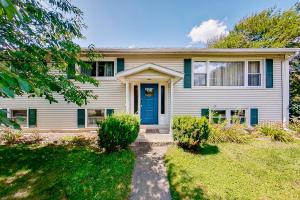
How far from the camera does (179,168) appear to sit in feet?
15.1

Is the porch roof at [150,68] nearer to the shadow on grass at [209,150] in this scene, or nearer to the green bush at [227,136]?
the green bush at [227,136]

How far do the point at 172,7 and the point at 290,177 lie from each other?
9.95 m

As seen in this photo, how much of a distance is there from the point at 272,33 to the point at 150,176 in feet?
69.7

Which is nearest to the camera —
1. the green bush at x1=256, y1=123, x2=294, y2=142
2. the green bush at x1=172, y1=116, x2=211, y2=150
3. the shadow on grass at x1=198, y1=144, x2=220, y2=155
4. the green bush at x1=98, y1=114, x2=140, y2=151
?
the green bush at x1=98, y1=114, x2=140, y2=151

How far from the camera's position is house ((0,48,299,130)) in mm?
8570

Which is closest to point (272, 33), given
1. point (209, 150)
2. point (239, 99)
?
point (239, 99)

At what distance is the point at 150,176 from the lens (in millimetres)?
4277

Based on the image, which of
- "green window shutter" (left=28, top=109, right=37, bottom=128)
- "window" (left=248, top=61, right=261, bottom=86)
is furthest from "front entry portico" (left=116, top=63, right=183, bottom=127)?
"green window shutter" (left=28, top=109, right=37, bottom=128)

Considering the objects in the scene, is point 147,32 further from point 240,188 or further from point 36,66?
point 240,188

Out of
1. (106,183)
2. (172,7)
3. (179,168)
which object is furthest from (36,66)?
(172,7)

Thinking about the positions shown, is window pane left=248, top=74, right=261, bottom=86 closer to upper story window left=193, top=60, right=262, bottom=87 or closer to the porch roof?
upper story window left=193, top=60, right=262, bottom=87

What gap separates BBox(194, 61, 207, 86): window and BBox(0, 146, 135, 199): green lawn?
17.3 feet

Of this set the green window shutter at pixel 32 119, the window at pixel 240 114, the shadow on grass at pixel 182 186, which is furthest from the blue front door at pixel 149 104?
the green window shutter at pixel 32 119

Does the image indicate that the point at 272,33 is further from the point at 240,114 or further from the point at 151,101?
the point at 151,101
